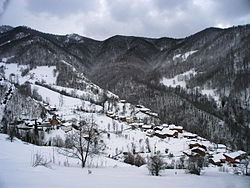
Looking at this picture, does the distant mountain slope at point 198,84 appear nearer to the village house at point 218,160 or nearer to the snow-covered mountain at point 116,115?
A: the snow-covered mountain at point 116,115

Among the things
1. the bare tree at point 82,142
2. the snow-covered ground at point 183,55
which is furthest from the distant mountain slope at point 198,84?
the bare tree at point 82,142

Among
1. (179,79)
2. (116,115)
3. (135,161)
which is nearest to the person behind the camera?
(135,161)

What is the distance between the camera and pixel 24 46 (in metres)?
128

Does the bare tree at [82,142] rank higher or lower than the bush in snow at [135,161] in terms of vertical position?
higher

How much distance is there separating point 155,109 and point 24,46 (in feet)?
369

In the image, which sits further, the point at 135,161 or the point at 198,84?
the point at 198,84

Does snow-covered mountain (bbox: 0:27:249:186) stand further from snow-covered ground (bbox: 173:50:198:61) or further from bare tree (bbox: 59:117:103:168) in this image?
snow-covered ground (bbox: 173:50:198:61)

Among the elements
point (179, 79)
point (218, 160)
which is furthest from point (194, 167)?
point (179, 79)

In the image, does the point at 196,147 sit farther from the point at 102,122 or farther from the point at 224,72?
the point at 224,72

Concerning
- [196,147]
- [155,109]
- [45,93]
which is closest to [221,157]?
[196,147]

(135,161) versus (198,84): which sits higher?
(198,84)

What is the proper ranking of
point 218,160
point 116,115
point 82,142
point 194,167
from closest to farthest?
point 194,167, point 82,142, point 218,160, point 116,115

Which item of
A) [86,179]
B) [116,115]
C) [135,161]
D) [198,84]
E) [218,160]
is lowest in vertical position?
[218,160]

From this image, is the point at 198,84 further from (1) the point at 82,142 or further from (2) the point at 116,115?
(1) the point at 82,142
